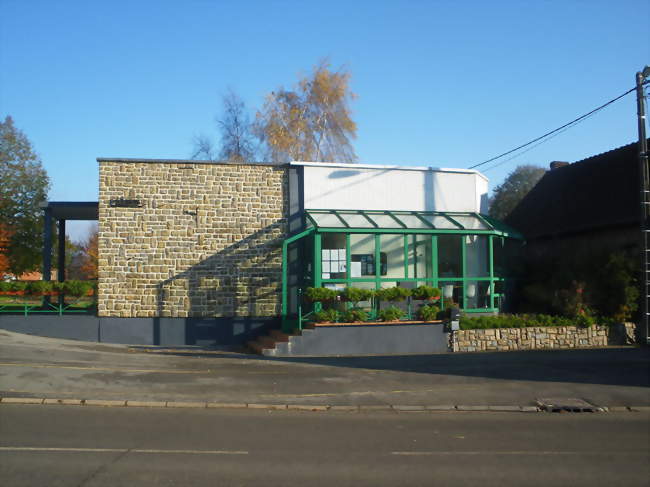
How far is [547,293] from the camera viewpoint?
63.8 ft

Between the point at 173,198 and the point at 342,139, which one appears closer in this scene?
the point at 173,198

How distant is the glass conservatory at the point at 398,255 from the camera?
18.6m

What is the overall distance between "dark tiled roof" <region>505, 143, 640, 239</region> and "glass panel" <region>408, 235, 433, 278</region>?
6.76 meters

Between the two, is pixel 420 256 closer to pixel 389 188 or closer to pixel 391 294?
pixel 389 188

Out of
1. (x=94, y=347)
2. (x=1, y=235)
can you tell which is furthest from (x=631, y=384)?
(x=1, y=235)

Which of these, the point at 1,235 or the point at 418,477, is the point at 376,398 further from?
the point at 1,235

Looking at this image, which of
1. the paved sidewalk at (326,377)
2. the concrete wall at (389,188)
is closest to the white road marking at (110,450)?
the paved sidewalk at (326,377)

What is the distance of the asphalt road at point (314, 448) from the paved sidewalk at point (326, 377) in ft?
3.10

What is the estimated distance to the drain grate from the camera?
10453 mm

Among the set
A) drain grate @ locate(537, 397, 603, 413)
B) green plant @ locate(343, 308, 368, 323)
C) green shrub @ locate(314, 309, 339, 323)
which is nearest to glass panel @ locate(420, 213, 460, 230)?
green plant @ locate(343, 308, 368, 323)

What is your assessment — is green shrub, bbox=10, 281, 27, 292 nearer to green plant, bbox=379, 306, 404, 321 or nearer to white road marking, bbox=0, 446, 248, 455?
green plant, bbox=379, 306, 404, 321

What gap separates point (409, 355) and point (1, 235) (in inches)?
1079

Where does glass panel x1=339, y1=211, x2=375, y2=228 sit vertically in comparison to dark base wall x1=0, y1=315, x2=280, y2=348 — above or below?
above

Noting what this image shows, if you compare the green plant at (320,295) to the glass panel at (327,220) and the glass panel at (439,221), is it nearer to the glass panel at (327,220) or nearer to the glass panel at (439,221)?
the glass panel at (327,220)
